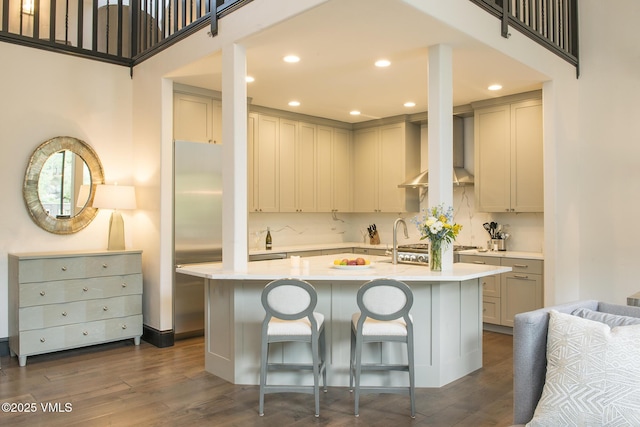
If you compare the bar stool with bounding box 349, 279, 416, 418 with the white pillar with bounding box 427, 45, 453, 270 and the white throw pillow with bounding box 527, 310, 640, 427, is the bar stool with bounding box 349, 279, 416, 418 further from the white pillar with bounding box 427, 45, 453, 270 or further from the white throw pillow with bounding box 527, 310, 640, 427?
the white throw pillow with bounding box 527, 310, 640, 427

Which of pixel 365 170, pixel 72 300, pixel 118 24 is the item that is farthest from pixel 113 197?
pixel 365 170

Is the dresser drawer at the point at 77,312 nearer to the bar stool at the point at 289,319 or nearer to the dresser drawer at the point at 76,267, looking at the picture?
the dresser drawer at the point at 76,267

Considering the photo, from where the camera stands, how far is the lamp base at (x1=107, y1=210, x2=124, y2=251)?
4746mm

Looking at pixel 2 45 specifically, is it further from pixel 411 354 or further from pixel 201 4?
pixel 411 354

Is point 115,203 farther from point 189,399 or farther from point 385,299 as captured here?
point 385,299

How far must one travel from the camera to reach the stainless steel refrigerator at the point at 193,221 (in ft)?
15.6

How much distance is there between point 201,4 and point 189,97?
0.98 m

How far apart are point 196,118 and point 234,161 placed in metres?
1.58

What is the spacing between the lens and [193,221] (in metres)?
4.84

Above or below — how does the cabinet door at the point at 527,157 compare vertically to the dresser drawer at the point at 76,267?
above

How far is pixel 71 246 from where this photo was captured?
4.74 m

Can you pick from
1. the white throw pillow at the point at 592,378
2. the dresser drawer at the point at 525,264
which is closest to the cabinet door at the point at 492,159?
the dresser drawer at the point at 525,264

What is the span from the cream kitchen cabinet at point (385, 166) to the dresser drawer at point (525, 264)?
1632 millimetres

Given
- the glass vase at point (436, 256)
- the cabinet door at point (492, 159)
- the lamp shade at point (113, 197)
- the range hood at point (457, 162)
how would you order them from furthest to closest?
the range hood at point (457, 162)
the cabinet door at point (492, 159)
the lamp shade at point (113, 197)
the glass vase at point (436, 256)
